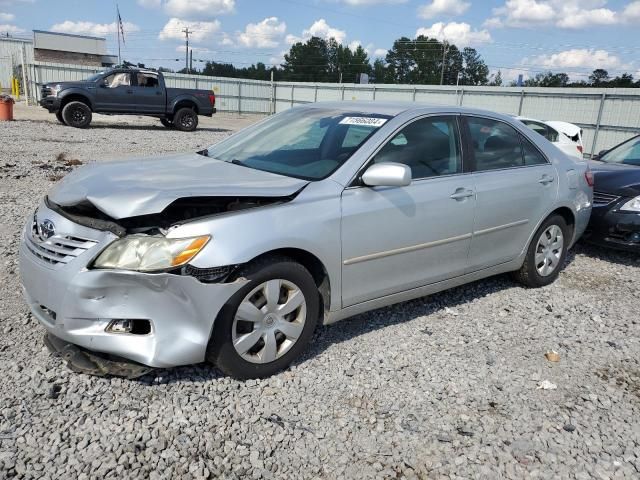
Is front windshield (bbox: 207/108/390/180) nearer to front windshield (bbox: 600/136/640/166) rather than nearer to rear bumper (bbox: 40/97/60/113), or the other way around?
front windshield (bbox: 600/136/640/166)

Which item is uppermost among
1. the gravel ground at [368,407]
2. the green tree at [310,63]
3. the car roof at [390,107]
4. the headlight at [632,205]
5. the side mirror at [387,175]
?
the green tree at [310,63]

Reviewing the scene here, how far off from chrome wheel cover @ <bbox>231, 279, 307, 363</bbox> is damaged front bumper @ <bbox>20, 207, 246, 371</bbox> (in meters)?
0.16

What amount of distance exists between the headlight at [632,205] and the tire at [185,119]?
55.4 ft

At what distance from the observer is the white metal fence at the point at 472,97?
1769 cm

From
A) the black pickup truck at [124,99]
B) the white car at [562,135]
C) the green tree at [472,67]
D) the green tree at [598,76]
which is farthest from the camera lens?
the green tree at [472,67]

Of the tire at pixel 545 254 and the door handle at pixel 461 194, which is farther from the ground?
the door handle at pixel 461 194

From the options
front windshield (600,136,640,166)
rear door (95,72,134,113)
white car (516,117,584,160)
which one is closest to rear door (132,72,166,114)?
rear door (95,72,134,113)

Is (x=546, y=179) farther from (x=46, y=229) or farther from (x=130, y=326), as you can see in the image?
(x=46, y=229)

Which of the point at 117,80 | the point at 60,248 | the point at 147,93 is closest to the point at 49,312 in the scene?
the point at 60,248

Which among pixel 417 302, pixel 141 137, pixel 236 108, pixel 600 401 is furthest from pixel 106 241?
pixel 236 108

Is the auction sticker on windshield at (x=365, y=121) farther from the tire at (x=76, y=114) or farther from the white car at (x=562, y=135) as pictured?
the tire at (x=76, y=114)

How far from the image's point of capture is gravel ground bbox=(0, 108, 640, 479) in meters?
2.55

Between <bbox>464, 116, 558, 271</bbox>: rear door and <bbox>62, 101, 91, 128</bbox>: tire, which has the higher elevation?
<bbox>464, 116, 558, 271</bbox>: rear door

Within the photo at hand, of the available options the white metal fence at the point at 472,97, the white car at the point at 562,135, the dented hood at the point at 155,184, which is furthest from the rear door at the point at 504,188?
the white car at the point at 562,135
